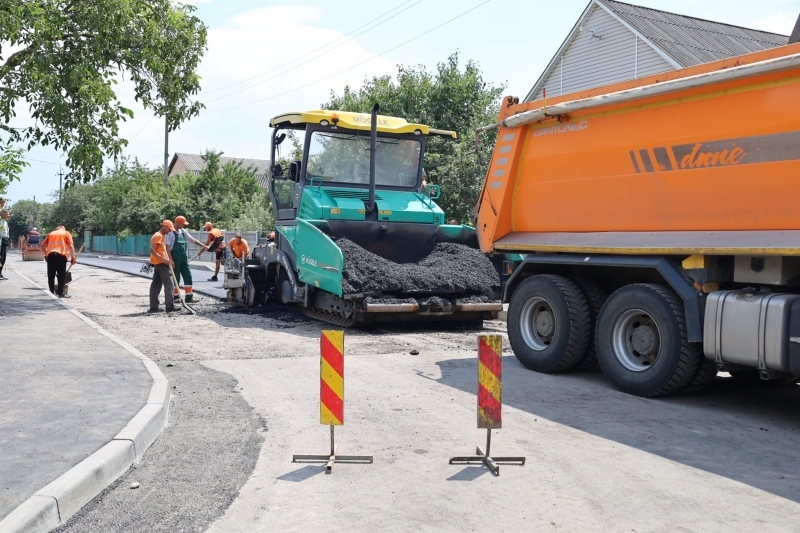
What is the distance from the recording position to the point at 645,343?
7254mm

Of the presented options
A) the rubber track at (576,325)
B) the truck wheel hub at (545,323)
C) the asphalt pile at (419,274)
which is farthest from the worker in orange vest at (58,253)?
the rubber track at (576,325)

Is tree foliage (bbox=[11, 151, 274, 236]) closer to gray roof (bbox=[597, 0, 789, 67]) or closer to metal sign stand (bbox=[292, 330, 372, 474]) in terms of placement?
gray roof (bbox=[597, 0, 789, 67])

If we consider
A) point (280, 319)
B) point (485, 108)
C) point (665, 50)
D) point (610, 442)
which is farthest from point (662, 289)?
point (485, 108)

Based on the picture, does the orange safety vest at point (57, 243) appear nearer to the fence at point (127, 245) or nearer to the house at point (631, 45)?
the house at point (631, 45)

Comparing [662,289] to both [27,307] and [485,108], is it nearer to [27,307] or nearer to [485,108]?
[27,307]

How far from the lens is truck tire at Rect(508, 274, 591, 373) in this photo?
26.5ft

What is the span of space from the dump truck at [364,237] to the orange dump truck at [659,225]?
6.96 ft

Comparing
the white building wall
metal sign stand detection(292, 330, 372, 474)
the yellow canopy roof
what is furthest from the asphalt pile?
the white building wall

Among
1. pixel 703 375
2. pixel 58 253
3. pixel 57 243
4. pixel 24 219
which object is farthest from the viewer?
pixel 24 219

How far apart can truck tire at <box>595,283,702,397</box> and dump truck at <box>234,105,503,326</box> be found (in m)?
3.77

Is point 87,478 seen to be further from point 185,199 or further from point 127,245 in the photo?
point 127,245

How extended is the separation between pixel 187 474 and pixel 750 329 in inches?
176

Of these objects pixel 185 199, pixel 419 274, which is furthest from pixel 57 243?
pixel 185 199

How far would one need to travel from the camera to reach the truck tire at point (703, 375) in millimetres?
6891
